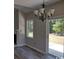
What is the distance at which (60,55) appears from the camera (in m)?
4.23

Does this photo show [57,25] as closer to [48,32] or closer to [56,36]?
[56,36]

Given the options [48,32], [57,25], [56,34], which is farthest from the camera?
[48,32]

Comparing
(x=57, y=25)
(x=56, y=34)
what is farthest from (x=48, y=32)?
(x=57, y=25)

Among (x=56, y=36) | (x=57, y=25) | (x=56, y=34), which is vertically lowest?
(x=56, y=36)

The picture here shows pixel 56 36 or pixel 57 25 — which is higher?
pixel 57 25

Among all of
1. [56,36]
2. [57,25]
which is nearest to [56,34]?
[56,36]

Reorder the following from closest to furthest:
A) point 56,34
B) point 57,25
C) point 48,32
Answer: point 57,25, point 56,34, point 48,32

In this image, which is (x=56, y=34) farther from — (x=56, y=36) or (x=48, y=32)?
(x=48, y=32)

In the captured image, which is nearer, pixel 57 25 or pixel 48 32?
pixel 57 25
